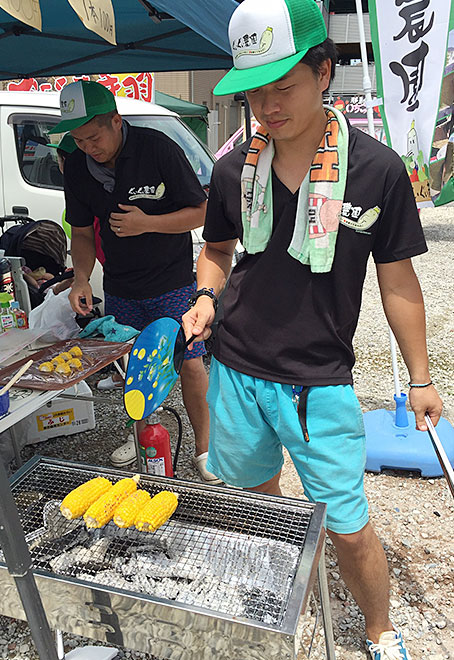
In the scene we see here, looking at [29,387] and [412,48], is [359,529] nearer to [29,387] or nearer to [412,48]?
[29,387]

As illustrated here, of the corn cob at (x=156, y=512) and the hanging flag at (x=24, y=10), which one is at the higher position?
the hanging flag at (x=24, y=10)

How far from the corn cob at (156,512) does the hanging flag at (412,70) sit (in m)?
2.23

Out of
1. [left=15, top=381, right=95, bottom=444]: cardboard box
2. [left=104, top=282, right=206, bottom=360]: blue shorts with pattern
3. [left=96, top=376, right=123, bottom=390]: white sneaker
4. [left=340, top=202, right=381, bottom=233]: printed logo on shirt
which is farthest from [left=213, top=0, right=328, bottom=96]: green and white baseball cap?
[left=96, top=376, right=123, bottom=390]: white sneaker

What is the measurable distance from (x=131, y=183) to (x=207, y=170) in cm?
288

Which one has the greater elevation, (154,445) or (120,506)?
(120,506)

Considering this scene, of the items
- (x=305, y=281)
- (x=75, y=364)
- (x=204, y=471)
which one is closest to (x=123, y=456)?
(x=204, y=471)

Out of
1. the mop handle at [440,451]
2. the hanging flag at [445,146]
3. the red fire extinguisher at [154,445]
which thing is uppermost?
the hanging flag at [445,146]

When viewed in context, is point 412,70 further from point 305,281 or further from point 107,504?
point 107,504

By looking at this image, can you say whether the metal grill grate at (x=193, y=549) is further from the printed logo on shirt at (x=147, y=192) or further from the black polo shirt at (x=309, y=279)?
the printed logo on shirt at (x=147, y=192)

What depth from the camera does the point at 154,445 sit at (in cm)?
266

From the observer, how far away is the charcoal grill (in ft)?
4.28

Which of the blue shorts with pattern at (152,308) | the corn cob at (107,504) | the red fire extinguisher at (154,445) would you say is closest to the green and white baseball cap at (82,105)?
the blue shorts with pattern at (152,308)

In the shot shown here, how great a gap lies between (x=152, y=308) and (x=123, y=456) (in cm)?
99

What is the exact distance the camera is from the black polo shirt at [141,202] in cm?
265
